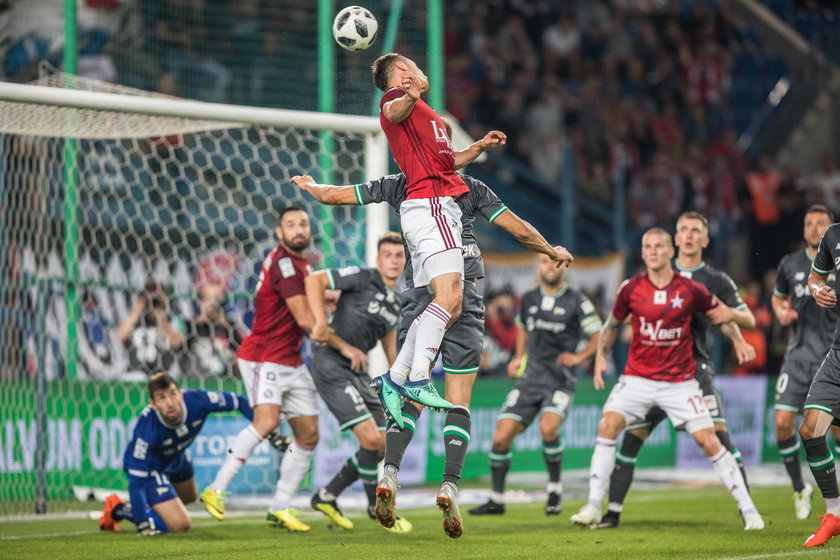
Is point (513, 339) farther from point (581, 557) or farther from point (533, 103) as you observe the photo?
point (581, 557)

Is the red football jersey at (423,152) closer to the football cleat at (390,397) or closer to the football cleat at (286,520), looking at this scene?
the football cleat at (390,397)

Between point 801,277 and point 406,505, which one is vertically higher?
point 801,277

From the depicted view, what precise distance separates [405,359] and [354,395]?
7.40ft

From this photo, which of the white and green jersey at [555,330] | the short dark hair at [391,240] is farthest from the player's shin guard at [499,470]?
the short dark hair at [391,240]

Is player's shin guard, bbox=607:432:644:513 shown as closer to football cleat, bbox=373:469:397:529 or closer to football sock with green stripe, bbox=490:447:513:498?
football sock with green stripe, bbox=490:447:513:498

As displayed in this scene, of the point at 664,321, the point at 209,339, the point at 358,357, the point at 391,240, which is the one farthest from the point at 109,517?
the point at 664,321

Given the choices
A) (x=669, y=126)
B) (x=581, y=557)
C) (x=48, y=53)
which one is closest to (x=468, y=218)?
(x=581, y=557)

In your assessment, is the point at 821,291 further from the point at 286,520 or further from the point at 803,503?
the point at 286,520

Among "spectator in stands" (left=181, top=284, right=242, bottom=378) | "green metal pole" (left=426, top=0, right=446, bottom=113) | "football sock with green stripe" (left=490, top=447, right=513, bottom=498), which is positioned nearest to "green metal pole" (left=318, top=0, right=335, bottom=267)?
"green metal pole" (left=426, top=0, right=446, bottom=113)

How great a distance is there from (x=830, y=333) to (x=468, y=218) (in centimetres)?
435

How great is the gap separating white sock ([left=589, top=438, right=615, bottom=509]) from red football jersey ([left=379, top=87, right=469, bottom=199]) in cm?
301

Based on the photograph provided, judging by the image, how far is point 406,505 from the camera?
10992mm

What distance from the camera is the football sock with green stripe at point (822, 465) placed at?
755 centimetres

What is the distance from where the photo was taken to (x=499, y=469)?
10469 mm
